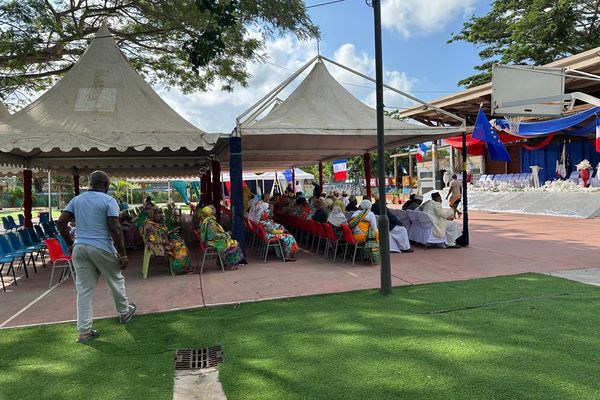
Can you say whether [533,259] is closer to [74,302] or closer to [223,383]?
[223,383]

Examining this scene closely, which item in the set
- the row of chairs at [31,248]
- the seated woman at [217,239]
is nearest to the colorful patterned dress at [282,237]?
the seated woman at [217,239]

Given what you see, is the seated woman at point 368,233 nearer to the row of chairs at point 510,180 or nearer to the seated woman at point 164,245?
the seated woman at point 164,245

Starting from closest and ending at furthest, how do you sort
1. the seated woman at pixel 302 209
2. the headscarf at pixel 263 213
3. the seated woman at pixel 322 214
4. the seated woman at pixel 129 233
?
1. the headscarf at pixel 263 213
2. the seated woman at pixel 322 214
3. the seated woman at pixel 302 209
4. the seated woman at pixel 129 233

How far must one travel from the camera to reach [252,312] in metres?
5.32

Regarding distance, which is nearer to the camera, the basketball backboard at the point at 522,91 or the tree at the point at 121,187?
the basketball backboard at the point at 522,91

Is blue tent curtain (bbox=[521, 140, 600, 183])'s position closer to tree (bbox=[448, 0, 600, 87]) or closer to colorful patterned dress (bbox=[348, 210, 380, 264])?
tree (bbox=[448, 0, 600, 87])

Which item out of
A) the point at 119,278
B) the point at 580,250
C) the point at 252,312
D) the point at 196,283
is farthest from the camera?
the point at 580,250

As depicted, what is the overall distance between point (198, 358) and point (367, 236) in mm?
4675

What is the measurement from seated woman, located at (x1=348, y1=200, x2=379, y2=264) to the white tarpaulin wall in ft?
9.81

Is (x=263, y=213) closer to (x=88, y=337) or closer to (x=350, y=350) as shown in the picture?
(x=88, y=337)

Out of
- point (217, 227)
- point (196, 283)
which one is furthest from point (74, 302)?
point (217, 227)

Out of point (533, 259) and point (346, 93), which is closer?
point (533, 259)

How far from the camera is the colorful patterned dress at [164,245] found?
7559mm

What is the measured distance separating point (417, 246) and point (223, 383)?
7.48 meters
